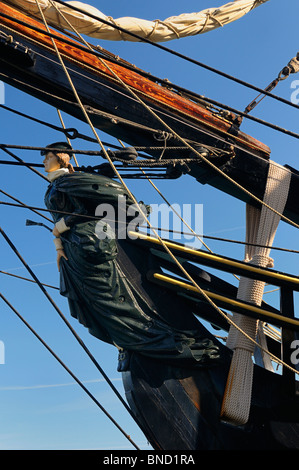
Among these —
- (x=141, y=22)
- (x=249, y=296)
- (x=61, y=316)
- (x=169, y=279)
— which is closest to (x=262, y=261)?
(x=249, y=296)

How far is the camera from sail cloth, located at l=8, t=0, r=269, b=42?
5.70 meters

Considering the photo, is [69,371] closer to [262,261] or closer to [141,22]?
[262,261]

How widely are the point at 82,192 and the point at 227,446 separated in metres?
2.33

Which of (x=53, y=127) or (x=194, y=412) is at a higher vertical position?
(x=53, y=127)

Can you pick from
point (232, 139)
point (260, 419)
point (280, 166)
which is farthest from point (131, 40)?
point (260, 419)

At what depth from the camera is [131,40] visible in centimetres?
651

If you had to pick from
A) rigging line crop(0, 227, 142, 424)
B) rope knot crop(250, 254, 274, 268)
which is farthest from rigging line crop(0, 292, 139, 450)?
rope knot crop(250, 254, 274, 268)

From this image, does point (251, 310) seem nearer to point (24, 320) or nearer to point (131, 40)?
point (24, 320)

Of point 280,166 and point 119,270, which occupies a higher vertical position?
point 280,166

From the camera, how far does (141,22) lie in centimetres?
637

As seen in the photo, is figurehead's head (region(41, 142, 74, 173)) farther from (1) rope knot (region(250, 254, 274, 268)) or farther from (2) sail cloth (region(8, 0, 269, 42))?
(1) rope knot (region(250, 254, 274, 268))

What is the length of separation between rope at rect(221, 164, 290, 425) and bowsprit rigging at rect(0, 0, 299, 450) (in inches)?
0.4

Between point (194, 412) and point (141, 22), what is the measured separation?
411 centimetres
